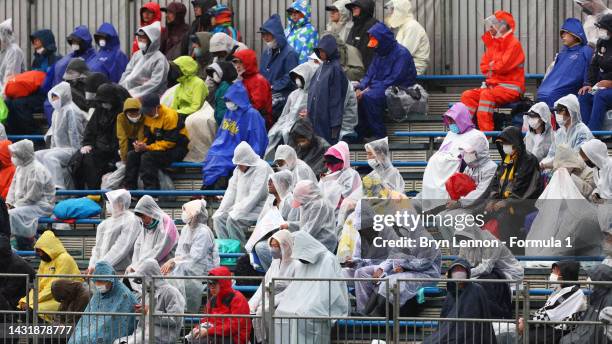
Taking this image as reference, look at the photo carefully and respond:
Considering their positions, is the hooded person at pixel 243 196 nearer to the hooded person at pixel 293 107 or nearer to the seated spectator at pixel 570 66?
the hooded person at pixel 293 107

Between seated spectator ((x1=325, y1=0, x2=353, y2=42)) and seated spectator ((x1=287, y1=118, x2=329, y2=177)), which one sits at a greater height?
seated spectator ((x1=325, y1=0, x2=353, y2=42))

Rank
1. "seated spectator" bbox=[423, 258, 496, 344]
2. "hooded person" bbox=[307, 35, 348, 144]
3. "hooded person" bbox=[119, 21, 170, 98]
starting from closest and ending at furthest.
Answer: "seated spectator" bbox=[423, 258, 496, 344] → "hooded person" bbox=[307, 35, 348, 144] → "hooded person" bbox=[119, 21, 170, 98]

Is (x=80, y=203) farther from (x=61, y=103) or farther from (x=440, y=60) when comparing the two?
(x=440, y=60)

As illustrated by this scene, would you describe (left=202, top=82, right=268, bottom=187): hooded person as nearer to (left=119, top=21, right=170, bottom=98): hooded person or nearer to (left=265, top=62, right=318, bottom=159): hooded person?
(left=265, top=62, right=318, bottom=159): hooded person

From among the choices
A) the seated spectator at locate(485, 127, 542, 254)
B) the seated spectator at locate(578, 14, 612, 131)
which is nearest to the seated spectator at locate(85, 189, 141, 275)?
the seated spectator at locate(485, 127, 542, 254)

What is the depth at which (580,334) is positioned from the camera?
741 inches

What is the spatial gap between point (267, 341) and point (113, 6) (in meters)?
10.8

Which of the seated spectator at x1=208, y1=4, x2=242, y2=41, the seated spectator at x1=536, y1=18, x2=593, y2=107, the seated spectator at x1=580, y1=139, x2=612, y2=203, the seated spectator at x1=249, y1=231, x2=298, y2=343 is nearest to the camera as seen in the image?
the seated spectator at x1=249, y1=231, x2=298, y2=343

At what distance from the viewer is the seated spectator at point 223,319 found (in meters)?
19.8

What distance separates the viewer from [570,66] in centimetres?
2459

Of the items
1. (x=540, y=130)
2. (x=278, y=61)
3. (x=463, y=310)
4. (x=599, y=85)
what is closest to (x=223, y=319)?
(x=463, y=310)

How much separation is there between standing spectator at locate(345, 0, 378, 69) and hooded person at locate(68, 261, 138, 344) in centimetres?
599

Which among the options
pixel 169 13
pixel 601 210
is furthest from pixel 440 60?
pixel 601 210

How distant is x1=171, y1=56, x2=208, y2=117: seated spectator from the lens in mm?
26250
